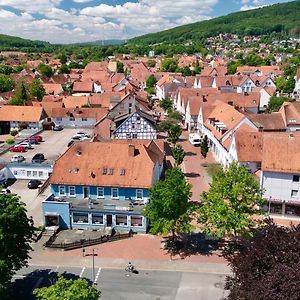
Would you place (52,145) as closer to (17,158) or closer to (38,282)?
(17,158)

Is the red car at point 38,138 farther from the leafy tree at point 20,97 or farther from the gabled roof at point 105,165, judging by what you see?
the gabled roof at point 105,165

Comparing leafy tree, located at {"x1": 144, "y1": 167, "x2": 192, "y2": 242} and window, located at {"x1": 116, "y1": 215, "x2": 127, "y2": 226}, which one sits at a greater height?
leafy tree, located at {"x1": 144, "y1": 167, "x2": 192, "y2": 242}

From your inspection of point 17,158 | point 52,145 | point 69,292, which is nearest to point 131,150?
point 69,292

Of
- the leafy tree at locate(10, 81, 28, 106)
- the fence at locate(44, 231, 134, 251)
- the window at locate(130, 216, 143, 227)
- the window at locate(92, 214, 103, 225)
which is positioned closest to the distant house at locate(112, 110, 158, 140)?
the window at locate(92, 214, 103, 225)

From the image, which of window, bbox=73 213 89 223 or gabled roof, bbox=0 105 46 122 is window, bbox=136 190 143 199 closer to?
window, bbox=73 213 89 223

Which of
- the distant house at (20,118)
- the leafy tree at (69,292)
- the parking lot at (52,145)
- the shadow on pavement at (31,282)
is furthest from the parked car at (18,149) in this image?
the leafy tree at (69,292)

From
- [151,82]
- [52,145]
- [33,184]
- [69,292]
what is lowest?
[33,184]
